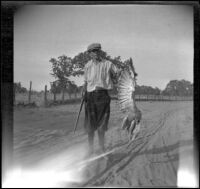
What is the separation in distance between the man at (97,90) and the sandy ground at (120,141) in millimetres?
72

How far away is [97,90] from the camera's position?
311 centimetres

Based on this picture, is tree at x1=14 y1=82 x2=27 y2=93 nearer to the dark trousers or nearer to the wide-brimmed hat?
the dark trousers

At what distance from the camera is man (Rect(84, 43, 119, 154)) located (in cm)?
310

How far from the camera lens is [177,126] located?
3.06 metres

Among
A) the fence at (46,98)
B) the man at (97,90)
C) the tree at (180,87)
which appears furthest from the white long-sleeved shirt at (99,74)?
the tree at (180,87)

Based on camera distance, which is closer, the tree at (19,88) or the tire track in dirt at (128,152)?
the tire track in dirt at (128,152)

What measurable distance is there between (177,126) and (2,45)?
2.06m

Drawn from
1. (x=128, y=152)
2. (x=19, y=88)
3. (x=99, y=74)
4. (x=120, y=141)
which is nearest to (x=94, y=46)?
(x=99, y=74)

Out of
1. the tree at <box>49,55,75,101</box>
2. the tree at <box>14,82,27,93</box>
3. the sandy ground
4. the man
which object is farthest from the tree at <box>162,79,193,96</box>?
the tree at <box>14,82,27,93</box>

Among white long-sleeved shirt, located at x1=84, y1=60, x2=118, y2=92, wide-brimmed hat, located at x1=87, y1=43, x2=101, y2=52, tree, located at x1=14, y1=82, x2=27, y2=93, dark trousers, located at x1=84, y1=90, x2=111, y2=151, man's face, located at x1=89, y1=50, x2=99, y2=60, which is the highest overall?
wide-brimmed hat, located at x1=87, y1=43, x2=101, y2=52

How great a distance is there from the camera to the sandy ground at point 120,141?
300 cm

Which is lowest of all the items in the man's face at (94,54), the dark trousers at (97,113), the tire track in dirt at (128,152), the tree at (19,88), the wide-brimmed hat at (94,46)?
the tire track in dirt at (128,152)

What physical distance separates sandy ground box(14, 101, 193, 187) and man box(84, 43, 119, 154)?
0.07 metres

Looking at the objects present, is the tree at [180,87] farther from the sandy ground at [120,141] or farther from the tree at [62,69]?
the tree at [62,69]
